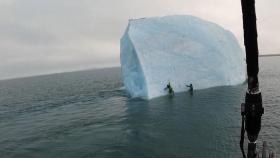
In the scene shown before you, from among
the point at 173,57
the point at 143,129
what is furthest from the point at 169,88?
the point at 143,129

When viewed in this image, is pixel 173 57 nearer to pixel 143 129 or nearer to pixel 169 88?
pixel 169 88

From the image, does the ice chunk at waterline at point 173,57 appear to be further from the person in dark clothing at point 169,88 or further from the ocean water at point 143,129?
the ocean water at point 143,129

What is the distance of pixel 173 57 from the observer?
4281 cm

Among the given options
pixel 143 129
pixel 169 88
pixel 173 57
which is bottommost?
pixel 143 129

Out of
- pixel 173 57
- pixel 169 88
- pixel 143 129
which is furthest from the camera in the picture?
pixel 173 57

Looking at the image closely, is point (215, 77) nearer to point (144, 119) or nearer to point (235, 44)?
point (235, 44)

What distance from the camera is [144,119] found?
30.6 m

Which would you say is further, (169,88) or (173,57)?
(173,57)

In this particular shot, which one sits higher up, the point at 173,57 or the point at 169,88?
the point at 173,57

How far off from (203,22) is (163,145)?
108 feet

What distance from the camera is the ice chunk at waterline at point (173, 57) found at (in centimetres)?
4106

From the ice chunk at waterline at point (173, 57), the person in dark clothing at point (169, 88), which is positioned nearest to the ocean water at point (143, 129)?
the person in dark clothing at point (169, 88)

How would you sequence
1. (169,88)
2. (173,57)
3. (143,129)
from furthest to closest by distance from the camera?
(173,57) → (169,88) → (143,129)

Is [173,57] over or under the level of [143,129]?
over
